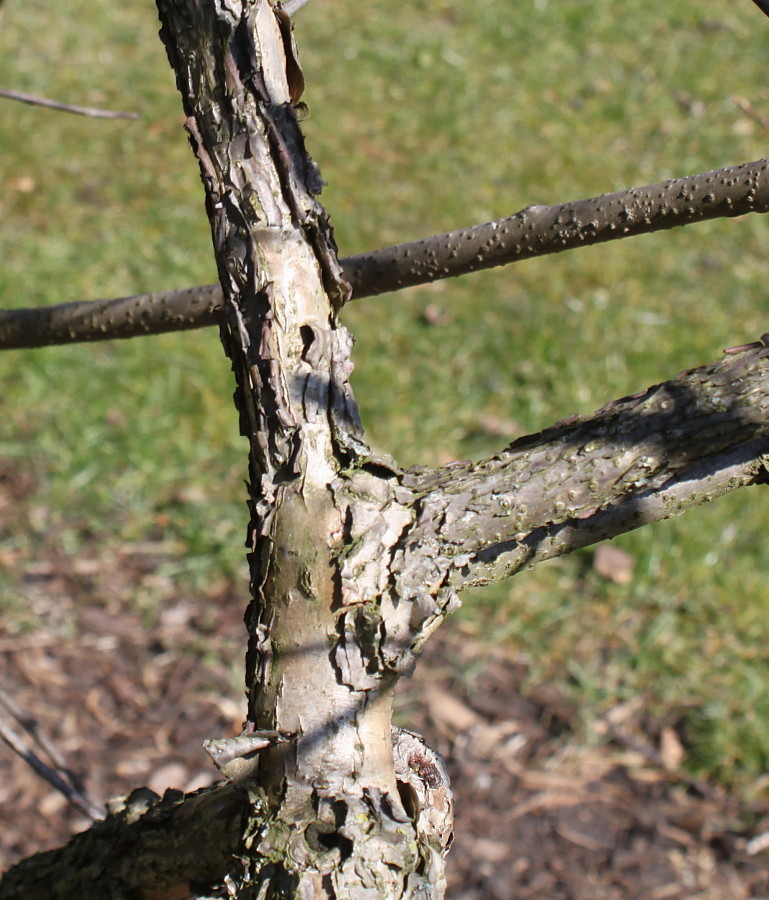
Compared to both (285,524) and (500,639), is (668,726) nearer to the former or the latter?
(500,639)

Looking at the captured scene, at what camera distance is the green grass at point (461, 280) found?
3.25m

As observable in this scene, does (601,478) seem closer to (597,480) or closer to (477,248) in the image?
(597,480)

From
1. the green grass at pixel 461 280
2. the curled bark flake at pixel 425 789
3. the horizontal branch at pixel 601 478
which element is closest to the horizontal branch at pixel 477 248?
the horizontal branch at pixel 601 478

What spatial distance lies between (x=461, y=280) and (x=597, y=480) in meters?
3.54

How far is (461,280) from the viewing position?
4469 millimetres

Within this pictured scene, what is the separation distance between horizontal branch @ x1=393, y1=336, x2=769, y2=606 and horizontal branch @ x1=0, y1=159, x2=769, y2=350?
0.83ft

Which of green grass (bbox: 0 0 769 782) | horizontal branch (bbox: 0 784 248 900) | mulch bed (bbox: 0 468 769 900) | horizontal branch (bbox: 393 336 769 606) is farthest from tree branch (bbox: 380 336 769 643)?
green grass (bbox: 0 0 769 782)

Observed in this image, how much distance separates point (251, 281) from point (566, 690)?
2317 millimetres

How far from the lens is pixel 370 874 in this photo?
968 mm

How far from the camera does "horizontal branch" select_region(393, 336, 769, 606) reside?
1.03 metres

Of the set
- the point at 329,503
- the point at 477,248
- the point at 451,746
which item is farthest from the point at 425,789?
the point at 451,746

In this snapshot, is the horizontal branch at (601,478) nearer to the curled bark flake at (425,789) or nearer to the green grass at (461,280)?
the curled bark flake at (425,789)

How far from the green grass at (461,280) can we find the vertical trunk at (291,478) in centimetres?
214

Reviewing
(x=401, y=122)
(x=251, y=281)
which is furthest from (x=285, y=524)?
(x=401, y=122)
